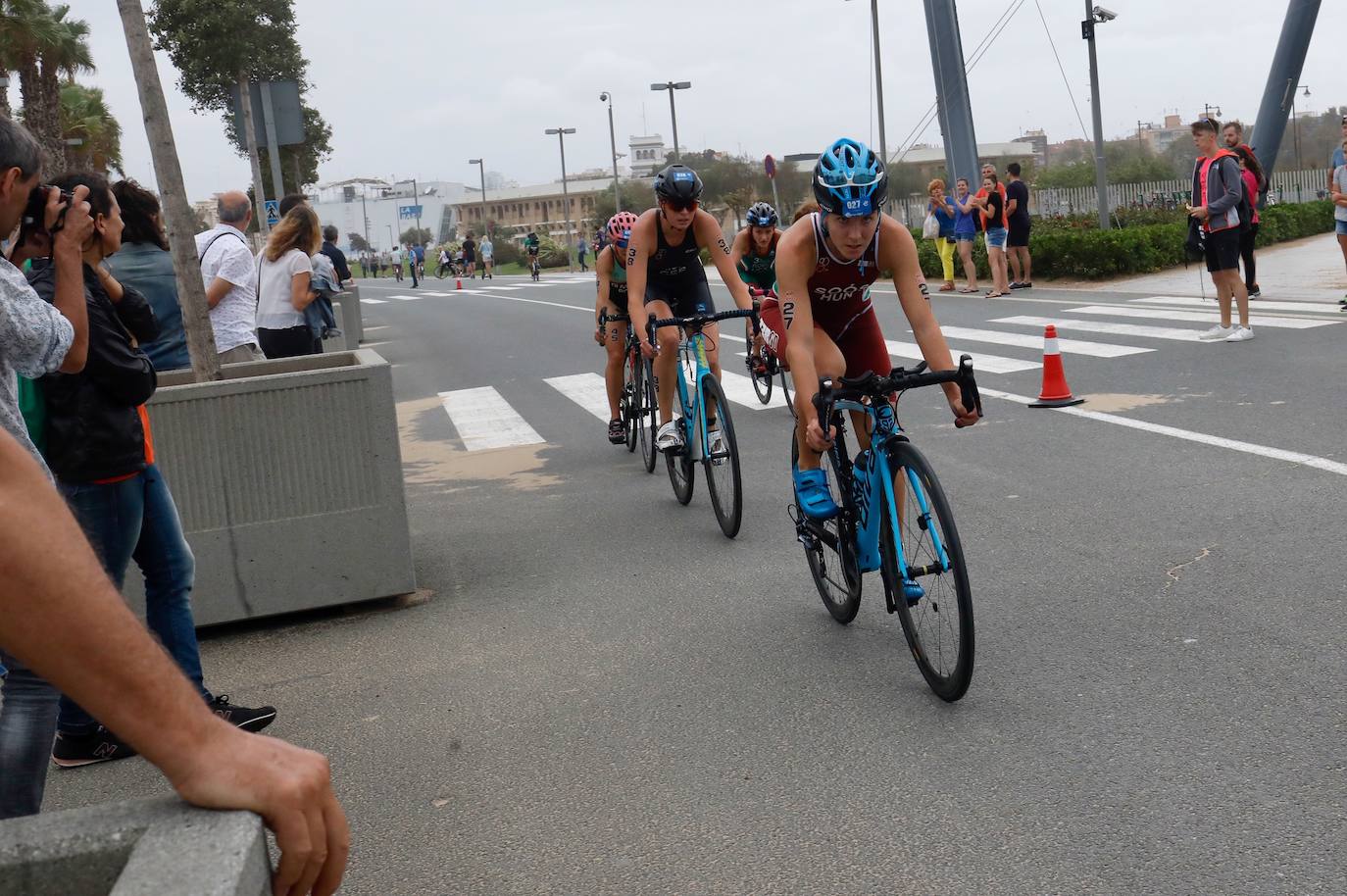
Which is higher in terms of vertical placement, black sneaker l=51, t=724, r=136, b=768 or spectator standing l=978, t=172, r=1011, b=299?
spectator standing l=978, t=172, r=1011, b=299

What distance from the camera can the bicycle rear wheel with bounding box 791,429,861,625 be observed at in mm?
5305

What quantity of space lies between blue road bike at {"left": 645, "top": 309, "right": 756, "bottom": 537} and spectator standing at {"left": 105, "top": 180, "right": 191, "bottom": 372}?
8.49ft

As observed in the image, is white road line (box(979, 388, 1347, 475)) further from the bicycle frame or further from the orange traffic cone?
the bicycle frame

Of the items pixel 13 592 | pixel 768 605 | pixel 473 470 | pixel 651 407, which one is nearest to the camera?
pixel 13 592

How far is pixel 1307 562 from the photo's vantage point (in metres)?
5.78

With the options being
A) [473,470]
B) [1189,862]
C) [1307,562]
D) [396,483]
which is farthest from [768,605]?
[473,470]

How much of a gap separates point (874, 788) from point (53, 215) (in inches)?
112

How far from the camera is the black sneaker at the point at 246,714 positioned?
4738 millimetres

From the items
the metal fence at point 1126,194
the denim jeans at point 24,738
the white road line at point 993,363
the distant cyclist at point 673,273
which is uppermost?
the metal fence at point 1126,194

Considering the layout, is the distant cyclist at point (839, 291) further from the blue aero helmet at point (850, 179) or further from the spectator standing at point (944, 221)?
the spectator standing at point (944, 221)

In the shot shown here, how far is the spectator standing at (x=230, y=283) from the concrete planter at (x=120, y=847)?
6.88m

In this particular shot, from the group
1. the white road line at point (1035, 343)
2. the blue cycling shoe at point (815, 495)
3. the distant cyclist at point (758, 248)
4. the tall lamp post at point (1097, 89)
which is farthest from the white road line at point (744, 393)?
the tall lamp post at point (1097, 89)

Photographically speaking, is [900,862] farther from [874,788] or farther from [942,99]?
[942,99]

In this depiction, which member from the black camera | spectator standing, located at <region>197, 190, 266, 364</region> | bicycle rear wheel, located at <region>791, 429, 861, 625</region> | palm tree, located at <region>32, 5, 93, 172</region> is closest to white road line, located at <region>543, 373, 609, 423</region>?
spectator standing, located at <region>197, 190, 266, 364</region>
